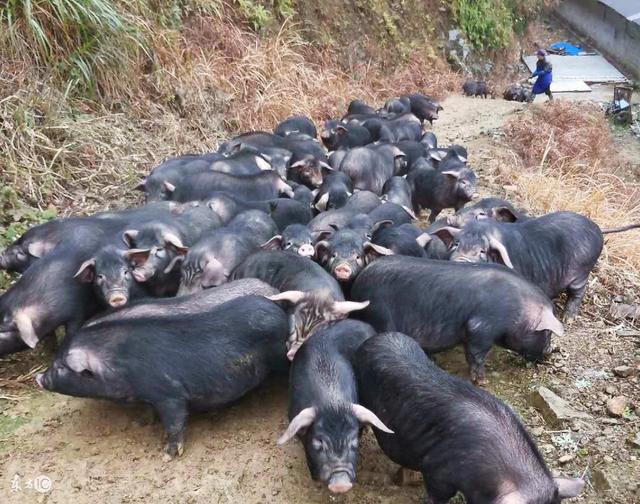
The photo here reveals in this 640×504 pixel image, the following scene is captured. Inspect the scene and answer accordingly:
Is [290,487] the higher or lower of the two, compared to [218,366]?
lower

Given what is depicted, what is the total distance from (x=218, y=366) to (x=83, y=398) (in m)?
1.01

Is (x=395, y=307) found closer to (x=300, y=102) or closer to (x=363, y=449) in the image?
(x=363, y=449)

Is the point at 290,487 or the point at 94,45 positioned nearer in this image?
the point at 290,487

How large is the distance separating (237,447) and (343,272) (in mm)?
1442

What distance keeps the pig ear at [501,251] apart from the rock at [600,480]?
163cm

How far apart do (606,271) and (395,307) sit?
2.61m

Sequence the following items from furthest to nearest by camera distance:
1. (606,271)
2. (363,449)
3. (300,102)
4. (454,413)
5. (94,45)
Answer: (300,102) → (94,45) → (606,271) → (363,449) → (454,413)

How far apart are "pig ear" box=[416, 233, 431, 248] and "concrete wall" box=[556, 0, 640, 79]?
743 inches

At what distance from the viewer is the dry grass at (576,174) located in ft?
21.5

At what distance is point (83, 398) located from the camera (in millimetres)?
4098

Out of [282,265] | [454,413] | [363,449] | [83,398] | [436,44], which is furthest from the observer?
[436,44]

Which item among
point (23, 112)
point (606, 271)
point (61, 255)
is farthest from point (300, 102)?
point (61, 255)

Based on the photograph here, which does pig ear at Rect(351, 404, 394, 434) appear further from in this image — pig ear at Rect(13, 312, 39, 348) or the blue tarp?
the blue tarp

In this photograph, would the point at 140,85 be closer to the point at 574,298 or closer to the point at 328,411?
the point at 574,298
